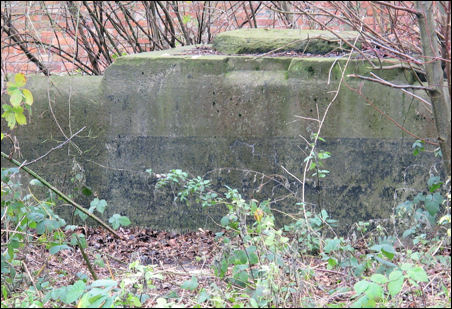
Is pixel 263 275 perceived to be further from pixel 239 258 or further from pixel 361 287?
pixel 361 287

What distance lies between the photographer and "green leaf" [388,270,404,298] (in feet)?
7.64

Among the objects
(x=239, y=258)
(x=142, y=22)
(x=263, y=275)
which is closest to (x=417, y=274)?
(x=263, y=275)

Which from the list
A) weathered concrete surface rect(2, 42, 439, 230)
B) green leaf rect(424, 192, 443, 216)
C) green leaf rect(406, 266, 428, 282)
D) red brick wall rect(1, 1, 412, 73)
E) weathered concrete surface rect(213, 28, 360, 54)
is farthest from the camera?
red brick wall rect(1, 1, 412, 73)

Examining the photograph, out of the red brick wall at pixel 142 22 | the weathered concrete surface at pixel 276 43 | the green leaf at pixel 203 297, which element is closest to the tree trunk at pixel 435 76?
the green leaf at pixel 203 297

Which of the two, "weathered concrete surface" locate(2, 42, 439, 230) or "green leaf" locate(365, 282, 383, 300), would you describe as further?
"weathered concrete surface" locate(2, 42, 439, 230)

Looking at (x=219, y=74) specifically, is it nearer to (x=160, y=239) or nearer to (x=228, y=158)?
(x=228, y=158)

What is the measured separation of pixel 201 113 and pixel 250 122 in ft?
1.01

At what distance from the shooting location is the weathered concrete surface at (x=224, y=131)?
3697mm

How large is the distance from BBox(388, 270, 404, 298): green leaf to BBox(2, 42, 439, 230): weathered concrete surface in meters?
1.32

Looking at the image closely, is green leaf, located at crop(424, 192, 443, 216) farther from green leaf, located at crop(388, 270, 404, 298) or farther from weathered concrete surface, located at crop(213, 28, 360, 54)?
weathered concrete surface, located at crop(213, 28, 360, 54)

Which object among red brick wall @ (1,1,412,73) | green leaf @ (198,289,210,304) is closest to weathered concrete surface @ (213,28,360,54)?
red brick wall @ (1,1,412,73)

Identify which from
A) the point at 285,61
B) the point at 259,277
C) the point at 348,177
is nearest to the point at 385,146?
the point at 348,177

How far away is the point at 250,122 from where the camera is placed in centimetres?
381

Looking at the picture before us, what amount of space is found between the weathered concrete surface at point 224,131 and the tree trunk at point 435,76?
1.12m
